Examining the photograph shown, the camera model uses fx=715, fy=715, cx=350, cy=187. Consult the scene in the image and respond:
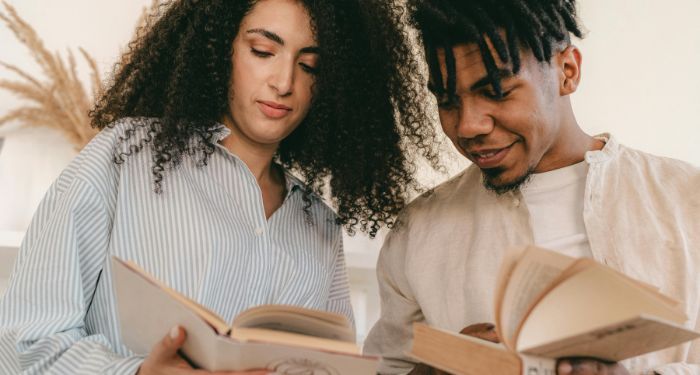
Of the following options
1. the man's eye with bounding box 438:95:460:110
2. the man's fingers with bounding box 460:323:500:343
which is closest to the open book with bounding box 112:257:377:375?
the man's fingers with bounding box 460:323:500:343

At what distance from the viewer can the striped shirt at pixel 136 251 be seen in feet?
3.62

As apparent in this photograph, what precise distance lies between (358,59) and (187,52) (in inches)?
14.4

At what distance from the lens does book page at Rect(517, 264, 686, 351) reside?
2.70 ft

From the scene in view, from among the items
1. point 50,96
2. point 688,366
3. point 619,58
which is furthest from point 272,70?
point 619,58

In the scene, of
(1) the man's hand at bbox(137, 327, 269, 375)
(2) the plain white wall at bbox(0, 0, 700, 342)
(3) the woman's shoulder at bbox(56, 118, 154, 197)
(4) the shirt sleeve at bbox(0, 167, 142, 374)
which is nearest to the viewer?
(1) the man's hand at bbox(137, 327, 269, 375)

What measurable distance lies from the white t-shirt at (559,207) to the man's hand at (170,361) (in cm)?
71

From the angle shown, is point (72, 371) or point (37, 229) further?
point (37, 229)

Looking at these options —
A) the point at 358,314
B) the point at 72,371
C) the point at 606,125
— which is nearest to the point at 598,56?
the point at 606,125

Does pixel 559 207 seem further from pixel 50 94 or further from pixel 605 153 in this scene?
pixel 50 94

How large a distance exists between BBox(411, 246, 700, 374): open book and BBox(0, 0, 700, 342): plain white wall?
1499 mm

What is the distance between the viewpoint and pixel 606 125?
8.29 ft

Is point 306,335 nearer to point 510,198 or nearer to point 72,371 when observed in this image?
point 72,371

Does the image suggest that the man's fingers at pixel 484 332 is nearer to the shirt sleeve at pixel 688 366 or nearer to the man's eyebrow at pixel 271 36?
the shirt sleeve at pixel 688 366

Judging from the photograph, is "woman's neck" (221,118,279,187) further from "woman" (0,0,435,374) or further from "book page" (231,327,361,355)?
"book page" (231,327,361,355)
